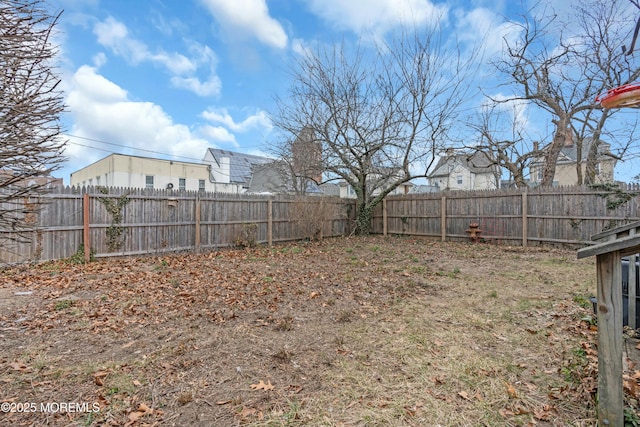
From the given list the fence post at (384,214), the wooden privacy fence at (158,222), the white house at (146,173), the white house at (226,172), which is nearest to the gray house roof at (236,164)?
the white house at (226,172)

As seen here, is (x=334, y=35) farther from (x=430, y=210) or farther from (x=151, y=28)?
(x=430, y=210)

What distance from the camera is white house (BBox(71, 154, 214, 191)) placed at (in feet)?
68.2

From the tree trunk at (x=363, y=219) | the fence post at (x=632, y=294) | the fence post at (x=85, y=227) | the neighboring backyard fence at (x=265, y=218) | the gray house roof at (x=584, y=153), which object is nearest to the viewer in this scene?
the fence post at (x=632, y=294)

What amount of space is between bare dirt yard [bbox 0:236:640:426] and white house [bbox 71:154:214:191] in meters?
17.3

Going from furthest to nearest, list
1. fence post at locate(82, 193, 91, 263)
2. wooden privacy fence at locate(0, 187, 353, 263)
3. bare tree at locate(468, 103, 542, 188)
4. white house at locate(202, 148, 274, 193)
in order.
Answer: white house at locate(202, 148, 274, 193), bare tree at locate(468, 103, 542, 188), fence post at locate(82, 193, 91, 263), wooden privacy fence at locate(0, 187, 353, 263)

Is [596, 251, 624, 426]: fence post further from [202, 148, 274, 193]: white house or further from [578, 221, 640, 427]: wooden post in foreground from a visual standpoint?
[202, 148, 274, 193]: white house

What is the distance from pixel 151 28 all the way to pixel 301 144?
634 centimetres

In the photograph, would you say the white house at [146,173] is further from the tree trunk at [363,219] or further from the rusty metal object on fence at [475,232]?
the rusty metal object on fence at [475,232]

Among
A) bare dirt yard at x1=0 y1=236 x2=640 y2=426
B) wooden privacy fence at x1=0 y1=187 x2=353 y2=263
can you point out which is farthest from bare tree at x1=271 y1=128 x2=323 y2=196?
bare dirt yard at x1=0 y1=236 x2=640 y2=426

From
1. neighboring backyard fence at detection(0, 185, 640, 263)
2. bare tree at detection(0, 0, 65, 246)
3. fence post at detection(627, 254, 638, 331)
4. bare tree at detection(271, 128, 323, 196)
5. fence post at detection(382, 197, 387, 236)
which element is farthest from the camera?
fence post at detection(382, 197, 387, 236)

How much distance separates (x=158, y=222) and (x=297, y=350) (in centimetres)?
693

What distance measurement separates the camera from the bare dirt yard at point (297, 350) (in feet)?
6.49

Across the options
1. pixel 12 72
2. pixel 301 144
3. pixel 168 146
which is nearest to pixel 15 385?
pixel 12 72

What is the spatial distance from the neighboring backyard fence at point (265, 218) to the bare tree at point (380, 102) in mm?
1731
